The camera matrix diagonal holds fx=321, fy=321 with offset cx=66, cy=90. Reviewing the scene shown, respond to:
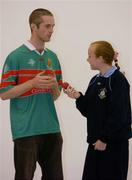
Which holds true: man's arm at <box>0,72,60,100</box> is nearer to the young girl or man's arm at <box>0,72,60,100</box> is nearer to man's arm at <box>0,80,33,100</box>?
man's arm at <box>0,80,33,100</box>

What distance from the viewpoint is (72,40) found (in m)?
2.28

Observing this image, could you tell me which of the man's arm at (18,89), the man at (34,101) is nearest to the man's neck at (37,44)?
the man at (34,101)

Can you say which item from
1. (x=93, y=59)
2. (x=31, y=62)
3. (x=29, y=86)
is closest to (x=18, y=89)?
(x=29, y=86)

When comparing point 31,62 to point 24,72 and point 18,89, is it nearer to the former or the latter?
point 24,72

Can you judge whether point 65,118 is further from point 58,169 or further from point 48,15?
point 48,15

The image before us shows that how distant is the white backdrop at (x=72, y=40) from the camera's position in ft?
7.38

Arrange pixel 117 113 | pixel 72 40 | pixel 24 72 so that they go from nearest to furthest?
pixel 117 113, pixel 24 72, pixel 72 40

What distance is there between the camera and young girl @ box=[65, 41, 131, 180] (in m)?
1.61

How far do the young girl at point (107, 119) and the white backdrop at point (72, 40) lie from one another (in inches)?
22.6

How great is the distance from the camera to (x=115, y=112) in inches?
63.2

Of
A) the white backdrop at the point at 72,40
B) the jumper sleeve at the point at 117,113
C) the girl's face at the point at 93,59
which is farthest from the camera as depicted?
the white backdrop at the point at 72,40

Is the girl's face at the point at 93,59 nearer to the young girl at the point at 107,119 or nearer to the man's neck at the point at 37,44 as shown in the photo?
the young girl at the point at 107,119

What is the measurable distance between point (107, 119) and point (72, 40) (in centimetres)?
83

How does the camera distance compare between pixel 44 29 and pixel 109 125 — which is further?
pixel 44 29
